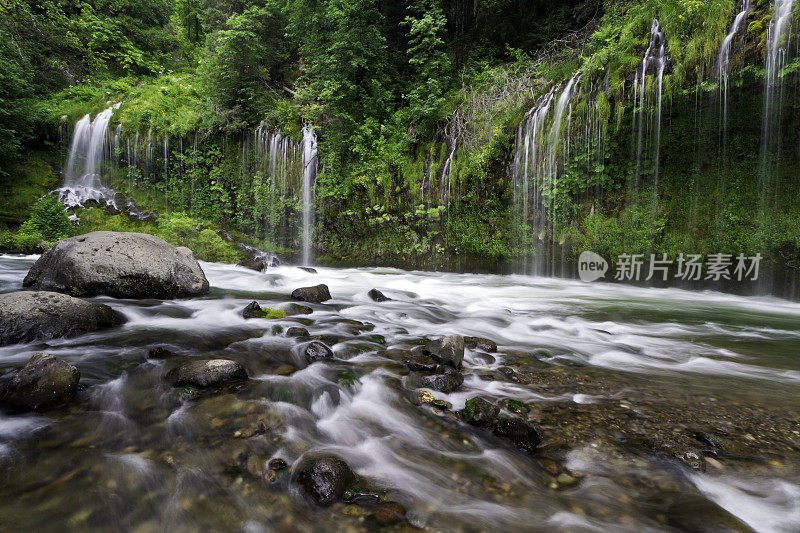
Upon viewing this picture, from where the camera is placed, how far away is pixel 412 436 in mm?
2266

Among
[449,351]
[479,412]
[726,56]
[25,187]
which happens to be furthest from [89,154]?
[726,56]

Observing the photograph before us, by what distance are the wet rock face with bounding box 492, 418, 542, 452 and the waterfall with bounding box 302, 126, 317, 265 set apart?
1077 cm

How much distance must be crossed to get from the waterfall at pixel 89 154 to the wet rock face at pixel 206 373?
15.7 m

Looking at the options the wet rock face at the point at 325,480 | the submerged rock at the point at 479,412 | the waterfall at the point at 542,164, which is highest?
the waterfall at the point at 542,164

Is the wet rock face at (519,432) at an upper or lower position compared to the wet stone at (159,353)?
lower

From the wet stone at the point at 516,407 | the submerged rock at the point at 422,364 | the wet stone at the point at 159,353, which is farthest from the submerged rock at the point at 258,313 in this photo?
the wet stone at the point at 516,407

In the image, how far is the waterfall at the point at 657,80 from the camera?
266 inches

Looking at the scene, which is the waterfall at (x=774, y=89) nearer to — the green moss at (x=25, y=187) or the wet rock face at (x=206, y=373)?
the wet rock face at (x=206, y=373)

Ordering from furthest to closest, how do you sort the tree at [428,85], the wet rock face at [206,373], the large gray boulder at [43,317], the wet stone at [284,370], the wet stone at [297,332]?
the tree at [428,85], the wet stone at [297,332], the large gray boulder at [43,317], the wet stone at [284,370], the wet rock face at [206,373]

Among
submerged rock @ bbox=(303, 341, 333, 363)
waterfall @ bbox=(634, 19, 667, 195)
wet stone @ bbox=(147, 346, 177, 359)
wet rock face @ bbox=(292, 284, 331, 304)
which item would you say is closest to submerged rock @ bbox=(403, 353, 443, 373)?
submerged rock @ bbox=(303, 341, 333, 363)

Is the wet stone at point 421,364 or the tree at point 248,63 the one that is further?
the tree at point 248,63

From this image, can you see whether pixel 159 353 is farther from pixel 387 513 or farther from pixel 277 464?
pixel 387 513

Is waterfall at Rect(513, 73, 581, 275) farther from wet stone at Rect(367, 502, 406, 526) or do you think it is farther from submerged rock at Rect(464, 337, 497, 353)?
wet stone at Rect(367, 502, 406, 526)

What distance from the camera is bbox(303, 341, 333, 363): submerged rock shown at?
337 centimetres
